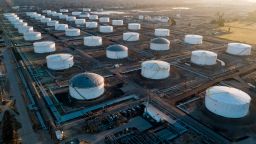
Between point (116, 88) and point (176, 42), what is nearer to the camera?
point (116, 88)

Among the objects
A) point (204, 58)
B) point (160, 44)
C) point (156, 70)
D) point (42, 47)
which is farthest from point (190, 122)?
point (42, 47)

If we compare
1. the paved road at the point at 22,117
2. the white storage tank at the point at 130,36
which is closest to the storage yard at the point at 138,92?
the paved road at the point at 22,117

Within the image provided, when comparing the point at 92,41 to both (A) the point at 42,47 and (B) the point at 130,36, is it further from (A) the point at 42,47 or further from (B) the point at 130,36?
(A) the point at 42,47

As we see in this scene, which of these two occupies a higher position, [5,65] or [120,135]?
[5,65]

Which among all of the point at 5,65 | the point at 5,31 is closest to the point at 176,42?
the point at 5,65

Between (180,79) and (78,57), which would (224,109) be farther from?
(78,57)

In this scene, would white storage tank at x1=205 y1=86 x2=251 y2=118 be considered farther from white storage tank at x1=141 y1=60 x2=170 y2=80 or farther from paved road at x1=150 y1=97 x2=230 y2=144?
white storage tank at x1=141 y1=60 x2=170 y2=80

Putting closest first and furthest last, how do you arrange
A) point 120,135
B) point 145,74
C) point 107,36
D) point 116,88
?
point 120,135 < point 116,88 < point 145,74 < point 107,36

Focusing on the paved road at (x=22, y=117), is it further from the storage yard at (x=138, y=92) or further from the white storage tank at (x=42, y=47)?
the white storage tank at (x=42, y=47)
